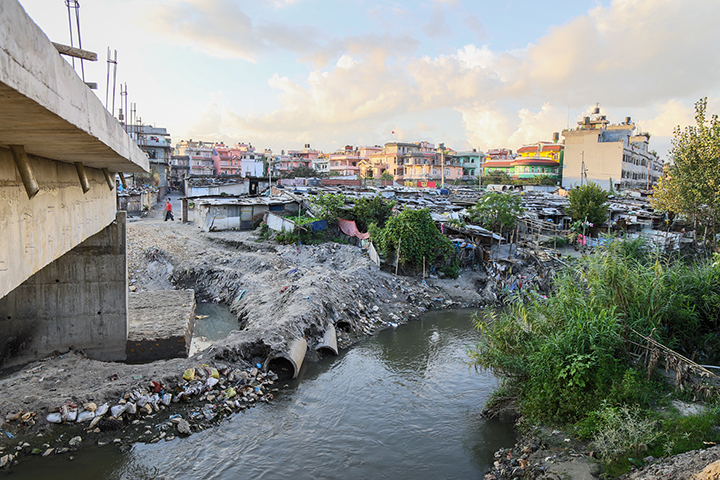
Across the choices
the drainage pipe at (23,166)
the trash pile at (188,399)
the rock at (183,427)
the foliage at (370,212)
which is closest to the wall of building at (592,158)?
the foliage at (370,212)

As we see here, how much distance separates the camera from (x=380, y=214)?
18531 millimetres

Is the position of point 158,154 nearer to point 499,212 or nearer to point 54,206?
point 499,212

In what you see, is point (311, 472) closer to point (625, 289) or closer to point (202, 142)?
point (625, 289)

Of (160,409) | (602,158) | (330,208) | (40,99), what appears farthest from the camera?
(602,158)

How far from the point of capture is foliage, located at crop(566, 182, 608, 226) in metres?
21.7

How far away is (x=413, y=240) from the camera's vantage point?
14.5m

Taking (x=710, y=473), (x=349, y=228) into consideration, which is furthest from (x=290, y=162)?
(x=710, y=473)

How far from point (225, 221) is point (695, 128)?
19.4 metres

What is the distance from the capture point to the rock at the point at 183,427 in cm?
617

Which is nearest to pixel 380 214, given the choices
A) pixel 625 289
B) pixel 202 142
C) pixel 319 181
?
pixel 625 289

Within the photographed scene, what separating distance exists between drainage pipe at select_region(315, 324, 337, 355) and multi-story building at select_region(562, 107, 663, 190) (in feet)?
127

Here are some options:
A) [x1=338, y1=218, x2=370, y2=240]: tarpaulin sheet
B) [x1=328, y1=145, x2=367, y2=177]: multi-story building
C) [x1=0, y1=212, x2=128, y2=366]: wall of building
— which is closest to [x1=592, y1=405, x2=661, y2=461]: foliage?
[x1=0, y1=212, x2=128, y2=366]: wall of building

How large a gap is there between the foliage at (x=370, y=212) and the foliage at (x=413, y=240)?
311 centimetres

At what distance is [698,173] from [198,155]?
61.3m
